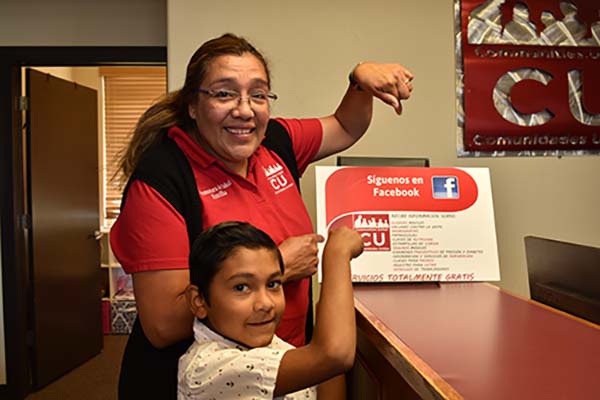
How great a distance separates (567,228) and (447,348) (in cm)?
171

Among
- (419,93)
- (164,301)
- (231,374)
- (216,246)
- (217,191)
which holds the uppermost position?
(419,93)

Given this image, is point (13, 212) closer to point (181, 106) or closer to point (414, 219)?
point (181, 106)

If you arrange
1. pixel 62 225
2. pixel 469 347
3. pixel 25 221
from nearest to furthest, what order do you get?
pixel 469 347 → pixel 25 221 → pixel 62 225

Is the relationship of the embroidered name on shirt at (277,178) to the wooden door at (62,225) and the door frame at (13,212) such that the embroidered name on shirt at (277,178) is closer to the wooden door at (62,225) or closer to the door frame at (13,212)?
the door frame at (13,212)

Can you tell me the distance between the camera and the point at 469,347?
941 millimetres

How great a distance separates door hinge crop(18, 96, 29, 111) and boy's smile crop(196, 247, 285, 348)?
2769mm

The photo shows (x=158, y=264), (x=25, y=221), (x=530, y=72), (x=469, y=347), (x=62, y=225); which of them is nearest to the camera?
(x=469, y=347)

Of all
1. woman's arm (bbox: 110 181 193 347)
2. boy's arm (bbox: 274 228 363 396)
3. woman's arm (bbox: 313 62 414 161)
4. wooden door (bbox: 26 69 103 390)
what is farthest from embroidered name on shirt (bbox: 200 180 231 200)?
wooden door (bbox: 26 69 103 390)

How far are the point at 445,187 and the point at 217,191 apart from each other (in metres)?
0.72

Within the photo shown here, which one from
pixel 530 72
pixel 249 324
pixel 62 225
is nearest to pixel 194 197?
pixel 249 324

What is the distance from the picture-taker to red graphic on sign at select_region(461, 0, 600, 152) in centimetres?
235

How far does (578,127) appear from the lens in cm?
237

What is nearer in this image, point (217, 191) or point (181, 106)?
point (217, 191)

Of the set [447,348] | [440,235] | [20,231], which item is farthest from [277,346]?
[20,231]
